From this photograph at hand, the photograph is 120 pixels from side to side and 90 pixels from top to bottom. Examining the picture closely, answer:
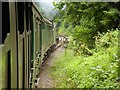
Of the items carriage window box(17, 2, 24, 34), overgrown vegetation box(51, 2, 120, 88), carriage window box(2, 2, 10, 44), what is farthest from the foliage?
carriage window box(2, 2, 10, 44)

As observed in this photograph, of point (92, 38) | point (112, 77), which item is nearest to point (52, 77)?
point (92, 38)

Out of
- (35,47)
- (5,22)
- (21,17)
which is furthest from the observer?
(35,47)

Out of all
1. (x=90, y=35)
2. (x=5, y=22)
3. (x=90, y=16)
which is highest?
(x=90, y=16)

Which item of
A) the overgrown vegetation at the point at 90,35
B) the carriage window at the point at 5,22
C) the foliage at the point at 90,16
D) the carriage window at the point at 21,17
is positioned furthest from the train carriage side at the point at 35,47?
the foliage at the point at 90,16

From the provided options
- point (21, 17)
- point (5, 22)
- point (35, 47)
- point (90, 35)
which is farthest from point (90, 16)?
point (5, 22)

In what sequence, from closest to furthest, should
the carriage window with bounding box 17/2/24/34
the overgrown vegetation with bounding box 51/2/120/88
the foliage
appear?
1. the carriage window with bounding box 17/2/24/34
2. the overgrown vegetation with bounding box 51/2/120/88
3. the foliage

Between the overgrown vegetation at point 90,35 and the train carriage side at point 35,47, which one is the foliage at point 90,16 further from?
the train carriage side at point 35,47

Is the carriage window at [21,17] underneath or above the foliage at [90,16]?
underneath

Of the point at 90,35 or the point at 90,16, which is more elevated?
the point at 90,16

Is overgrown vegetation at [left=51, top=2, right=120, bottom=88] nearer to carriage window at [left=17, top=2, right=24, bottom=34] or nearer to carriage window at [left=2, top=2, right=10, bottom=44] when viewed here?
carriage window at [left=17, top=2, right=24, bottom=34]

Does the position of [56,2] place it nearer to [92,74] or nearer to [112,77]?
[92,74]

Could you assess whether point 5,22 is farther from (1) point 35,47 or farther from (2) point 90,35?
(2) point 90,35

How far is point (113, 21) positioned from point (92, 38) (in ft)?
4.26

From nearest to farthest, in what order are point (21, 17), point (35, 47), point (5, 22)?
point (5, 22)
point (21, 17)
point (35, 47)
